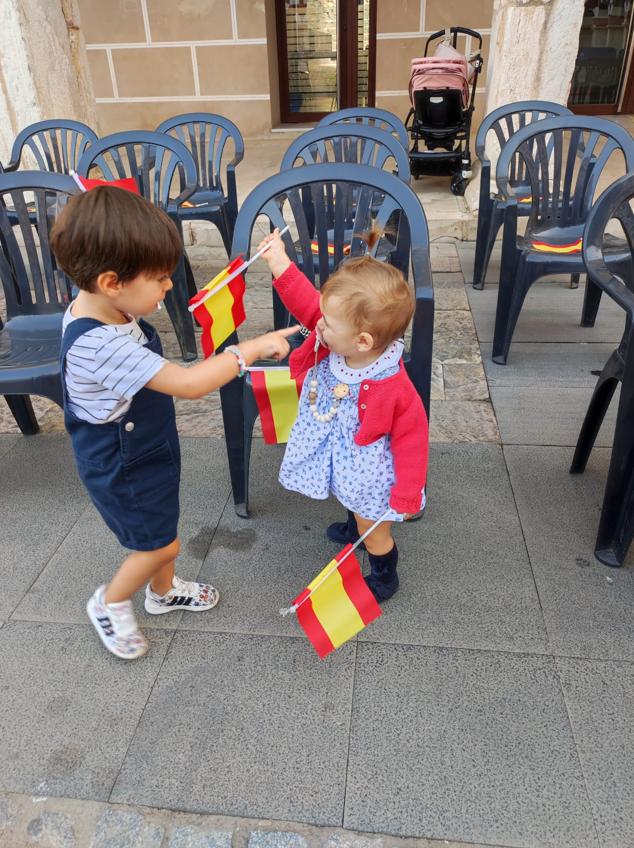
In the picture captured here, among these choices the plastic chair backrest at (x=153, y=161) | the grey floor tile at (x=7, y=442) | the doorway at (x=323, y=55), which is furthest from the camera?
the doorway at (x=323, y=55)

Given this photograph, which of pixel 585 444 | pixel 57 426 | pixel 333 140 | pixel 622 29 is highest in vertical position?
pixel 622 29

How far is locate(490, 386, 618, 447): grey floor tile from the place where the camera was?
2680 millimetres

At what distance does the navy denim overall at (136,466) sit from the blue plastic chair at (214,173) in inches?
107

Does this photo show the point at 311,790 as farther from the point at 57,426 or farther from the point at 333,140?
the point at 333,140

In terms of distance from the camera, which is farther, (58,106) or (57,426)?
(58,106)

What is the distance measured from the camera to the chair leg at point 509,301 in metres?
3.11

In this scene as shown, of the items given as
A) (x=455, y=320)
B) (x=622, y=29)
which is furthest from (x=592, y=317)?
(x=622, y=29)

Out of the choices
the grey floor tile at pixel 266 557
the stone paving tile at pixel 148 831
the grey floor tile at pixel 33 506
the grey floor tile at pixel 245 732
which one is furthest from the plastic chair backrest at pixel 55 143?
the stone paving tile at pixel 148 831

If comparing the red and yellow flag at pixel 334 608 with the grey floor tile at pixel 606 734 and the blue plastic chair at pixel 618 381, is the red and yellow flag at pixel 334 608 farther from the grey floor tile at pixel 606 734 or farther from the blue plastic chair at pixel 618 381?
the blue plastic chair at pixel 618 381

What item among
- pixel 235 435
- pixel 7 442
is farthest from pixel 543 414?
pixel 7 442

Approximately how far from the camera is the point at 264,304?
417 centimetres

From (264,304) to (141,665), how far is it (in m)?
2.82

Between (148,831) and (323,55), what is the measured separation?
8882 mm

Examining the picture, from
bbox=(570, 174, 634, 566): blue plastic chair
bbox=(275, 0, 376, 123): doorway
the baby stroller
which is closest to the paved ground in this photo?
bbox=(570, 174, 634, 566): blue plastic chair
